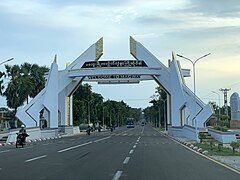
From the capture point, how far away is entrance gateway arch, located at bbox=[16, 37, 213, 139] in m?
54.8

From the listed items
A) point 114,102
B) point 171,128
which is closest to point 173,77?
point 171,128

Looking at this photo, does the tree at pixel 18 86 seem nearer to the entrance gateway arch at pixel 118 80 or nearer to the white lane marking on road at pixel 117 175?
the entrance gateway arch at pixel 118 80

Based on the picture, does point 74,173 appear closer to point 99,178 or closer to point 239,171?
point 99,178

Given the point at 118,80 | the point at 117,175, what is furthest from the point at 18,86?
the point at 117,175

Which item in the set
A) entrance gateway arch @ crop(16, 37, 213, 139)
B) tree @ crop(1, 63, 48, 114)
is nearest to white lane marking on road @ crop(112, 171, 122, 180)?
entrance gateway arch @ crop(16, 37, 213, 139)

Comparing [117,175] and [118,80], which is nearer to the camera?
[117,175]

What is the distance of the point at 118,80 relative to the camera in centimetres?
6156

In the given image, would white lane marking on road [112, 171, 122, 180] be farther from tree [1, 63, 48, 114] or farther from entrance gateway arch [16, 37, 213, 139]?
Result: tree [1, 63, 48, 114]

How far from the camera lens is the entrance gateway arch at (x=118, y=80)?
54.8 meters

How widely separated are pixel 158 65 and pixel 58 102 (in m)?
16.9

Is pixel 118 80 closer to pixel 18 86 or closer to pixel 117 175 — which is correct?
pixel 18 86

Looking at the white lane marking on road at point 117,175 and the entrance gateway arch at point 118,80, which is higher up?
the entrance gateway arch at point 118,80

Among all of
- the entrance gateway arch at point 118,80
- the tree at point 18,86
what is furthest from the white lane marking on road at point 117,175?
the tree at point 18,86

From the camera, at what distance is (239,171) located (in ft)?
48.1
